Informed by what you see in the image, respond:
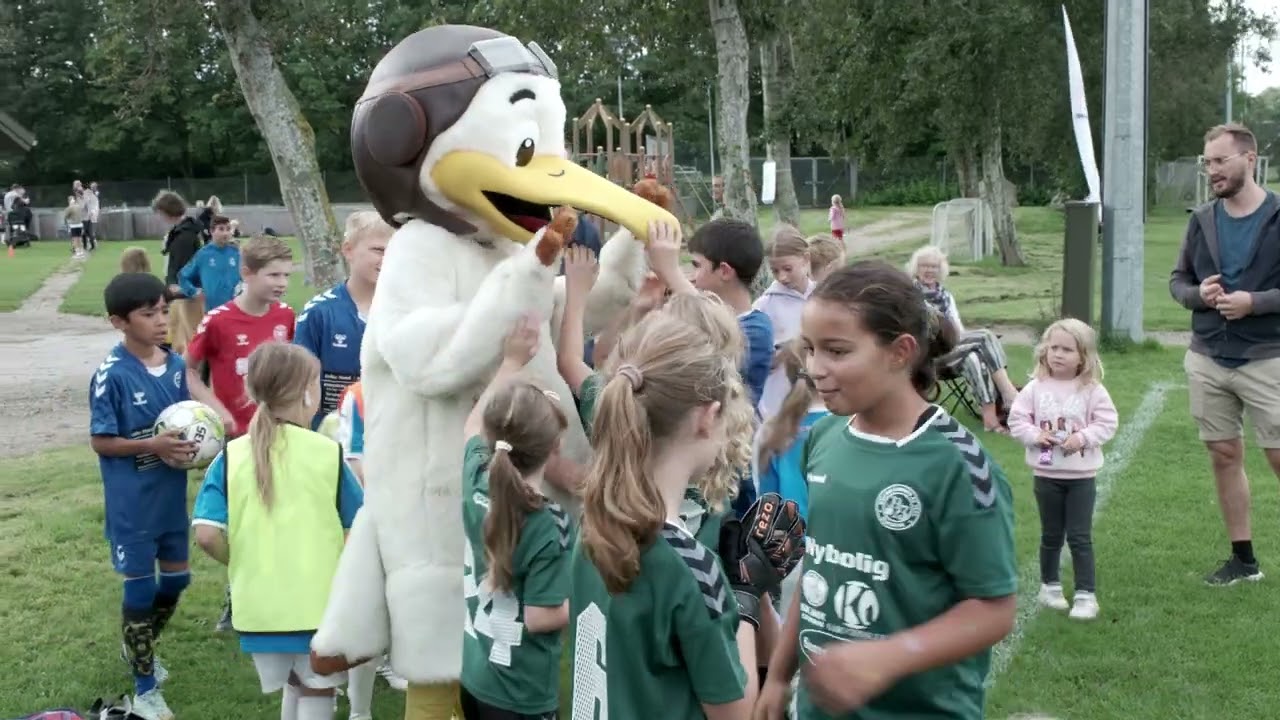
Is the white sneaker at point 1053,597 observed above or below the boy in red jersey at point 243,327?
below

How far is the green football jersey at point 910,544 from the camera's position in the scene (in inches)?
104

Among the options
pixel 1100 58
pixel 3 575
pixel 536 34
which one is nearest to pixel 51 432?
pixel 3 575

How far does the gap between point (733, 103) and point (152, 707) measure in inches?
551

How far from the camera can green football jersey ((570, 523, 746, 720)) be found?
8.60ft

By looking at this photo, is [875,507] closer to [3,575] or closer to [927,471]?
[927,471]

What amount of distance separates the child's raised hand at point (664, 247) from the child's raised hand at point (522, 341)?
515 millimetres

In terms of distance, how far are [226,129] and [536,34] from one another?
152ft

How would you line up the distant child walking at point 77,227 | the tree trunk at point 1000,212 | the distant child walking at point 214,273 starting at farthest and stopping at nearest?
the distant child walking at point 77,227 < the tree trunk at point 1000,212 < the distant child walking at point 214,273

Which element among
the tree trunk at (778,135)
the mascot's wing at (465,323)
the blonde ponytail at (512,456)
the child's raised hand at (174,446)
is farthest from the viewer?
the tree trunk at (778,135)

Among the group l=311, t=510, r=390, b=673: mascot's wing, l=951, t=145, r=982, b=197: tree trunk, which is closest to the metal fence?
l=951, t=145, r=982, b=197: tree trunk

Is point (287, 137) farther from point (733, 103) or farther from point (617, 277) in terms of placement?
point (617, 277)

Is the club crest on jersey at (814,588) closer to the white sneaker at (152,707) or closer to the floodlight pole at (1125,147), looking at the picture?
the white sneaker at (152,707)

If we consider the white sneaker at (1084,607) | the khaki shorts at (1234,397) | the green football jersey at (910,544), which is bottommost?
the white sneaker at (1084,607)

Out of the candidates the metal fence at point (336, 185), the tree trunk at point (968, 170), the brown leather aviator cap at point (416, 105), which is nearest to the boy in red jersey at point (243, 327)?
the brown leather aviator cap at point (416, 105)
